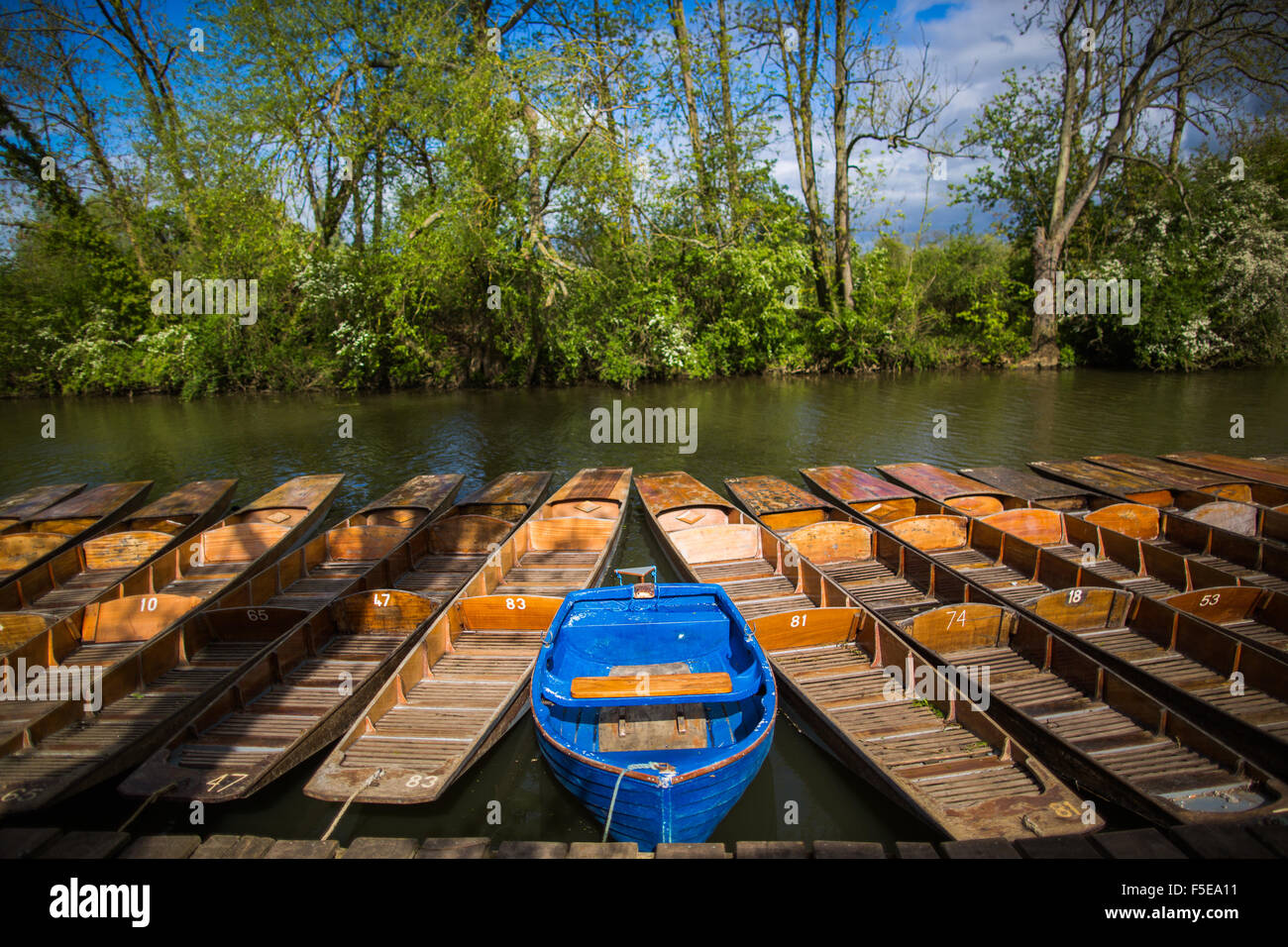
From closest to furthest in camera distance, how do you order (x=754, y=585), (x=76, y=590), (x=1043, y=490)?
(x=754, y=585) → (x=76, y=590) → (x=1043, y=490)

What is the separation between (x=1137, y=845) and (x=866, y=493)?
746 cm

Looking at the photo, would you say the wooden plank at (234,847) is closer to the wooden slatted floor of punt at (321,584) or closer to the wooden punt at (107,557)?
the wooden slatted floor of punt at (321,584)

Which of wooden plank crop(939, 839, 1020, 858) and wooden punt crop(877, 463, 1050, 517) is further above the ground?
wooden punt crop(877, 463, 1050, 517)

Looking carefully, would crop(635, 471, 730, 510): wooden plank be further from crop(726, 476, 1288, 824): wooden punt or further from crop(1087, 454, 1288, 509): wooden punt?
crop(1087, 454, 1288, 509): wooden punt

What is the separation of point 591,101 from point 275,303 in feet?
46.0

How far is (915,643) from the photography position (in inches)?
221

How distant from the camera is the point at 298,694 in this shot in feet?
18.4

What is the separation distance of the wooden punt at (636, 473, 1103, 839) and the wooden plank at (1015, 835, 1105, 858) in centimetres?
84

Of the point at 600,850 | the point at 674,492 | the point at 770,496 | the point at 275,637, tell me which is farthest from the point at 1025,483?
the point at 275,637

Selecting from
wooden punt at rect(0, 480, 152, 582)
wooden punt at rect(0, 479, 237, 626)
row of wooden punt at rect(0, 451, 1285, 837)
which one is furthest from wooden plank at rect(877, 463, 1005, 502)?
wooden punt at rect(0, 480, 152, 582)

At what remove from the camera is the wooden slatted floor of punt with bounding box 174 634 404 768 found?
479cm

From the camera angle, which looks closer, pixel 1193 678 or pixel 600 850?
pixel 600 850

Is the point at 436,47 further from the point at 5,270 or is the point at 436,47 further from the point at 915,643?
the point at 915,643

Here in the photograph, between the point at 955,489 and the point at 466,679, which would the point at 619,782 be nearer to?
the point at 466,679
